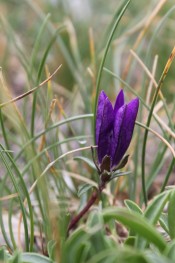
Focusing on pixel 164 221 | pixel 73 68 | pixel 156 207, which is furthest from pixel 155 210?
pixel 73 68

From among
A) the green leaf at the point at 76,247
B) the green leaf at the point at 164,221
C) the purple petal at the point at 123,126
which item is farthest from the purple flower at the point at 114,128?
the green leaf at the point at 76,247

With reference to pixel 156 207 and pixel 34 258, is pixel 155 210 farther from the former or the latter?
pixel 34 258

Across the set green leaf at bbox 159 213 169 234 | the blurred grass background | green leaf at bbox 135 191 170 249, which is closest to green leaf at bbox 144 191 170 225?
green leaf at bbox 135 191 170 249

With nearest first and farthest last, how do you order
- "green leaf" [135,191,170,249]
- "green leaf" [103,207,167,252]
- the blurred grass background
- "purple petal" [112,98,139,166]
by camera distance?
"green leaf" [103,207,167,252] → "green leaf" [135,191,170,249] → "purple petal" [112,98,139,166] → the blurred grass background

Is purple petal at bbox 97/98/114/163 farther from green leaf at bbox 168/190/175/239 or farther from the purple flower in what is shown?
green leaf at bbox 168/190/175/239

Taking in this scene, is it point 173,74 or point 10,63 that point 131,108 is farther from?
point 10,63

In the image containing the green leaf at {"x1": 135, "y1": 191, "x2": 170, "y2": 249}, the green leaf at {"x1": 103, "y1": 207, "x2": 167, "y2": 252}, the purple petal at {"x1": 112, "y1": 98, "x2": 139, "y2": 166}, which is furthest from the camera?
the purple petal at {"x1": 112, "y1": 98, "x2": 139, "y2": 166}

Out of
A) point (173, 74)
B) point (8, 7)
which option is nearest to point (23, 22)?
point (8, 7)
